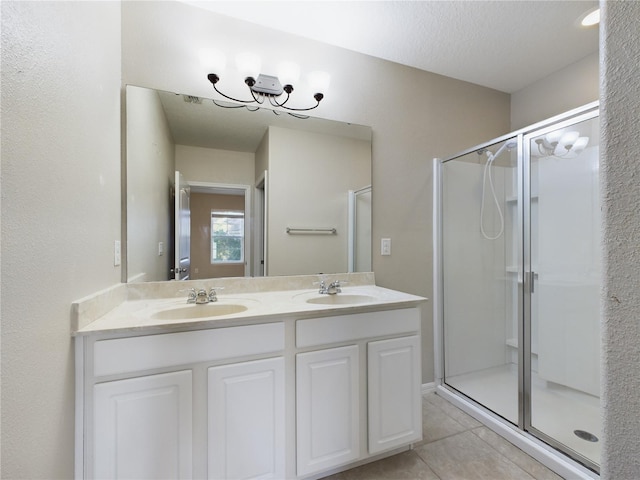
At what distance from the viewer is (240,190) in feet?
5.90

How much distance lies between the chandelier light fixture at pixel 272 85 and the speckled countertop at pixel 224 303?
1.08 meters

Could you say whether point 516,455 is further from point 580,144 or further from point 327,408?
point 580,144

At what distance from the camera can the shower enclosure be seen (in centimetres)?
174

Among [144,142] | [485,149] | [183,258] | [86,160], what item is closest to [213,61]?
[144,142]

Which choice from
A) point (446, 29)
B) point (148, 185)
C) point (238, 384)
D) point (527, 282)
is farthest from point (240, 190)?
point (527, 282)

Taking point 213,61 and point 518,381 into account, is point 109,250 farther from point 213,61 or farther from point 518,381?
point 518,381

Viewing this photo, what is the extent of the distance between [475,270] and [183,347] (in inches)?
84.3

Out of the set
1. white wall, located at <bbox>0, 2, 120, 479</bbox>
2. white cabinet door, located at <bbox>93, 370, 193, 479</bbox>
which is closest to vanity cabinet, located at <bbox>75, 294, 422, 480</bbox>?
white cabinet door, located at <bbox>93, 370, 193, 479</bbox>

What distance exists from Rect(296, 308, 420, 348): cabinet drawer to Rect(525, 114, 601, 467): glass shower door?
34.2 inches

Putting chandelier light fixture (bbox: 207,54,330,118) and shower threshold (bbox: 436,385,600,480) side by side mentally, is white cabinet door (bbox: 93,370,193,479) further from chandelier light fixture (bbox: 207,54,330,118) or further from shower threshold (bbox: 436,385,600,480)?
shower threshold (bbox: 436,385,600,480)

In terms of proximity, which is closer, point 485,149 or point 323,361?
point 323,361

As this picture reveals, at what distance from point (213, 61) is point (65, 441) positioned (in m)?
1.82

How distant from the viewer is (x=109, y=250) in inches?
53.2

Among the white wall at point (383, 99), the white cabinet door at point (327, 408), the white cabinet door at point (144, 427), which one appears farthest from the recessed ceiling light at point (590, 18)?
the white cabinet door at point (144, 427)
